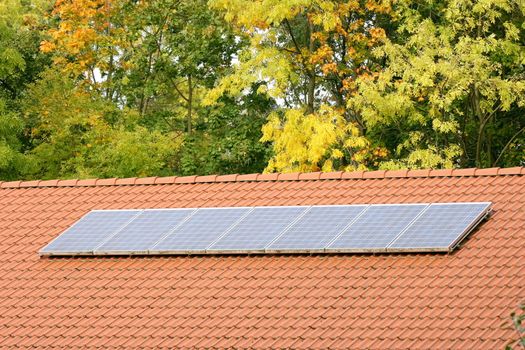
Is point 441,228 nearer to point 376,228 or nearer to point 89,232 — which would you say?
point 376,228

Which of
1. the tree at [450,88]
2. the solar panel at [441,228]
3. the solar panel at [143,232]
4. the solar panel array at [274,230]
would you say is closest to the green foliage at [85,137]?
the tree at [450,88]

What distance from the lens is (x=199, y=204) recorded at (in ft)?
67.9

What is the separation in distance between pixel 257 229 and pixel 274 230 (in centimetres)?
25

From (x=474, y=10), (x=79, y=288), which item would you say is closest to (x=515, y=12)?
(x=474, y=10)

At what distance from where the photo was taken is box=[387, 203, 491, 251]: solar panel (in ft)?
58.6

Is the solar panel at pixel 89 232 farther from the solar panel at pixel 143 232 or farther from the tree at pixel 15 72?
the tree at pixel 15 72

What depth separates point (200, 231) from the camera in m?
19.5

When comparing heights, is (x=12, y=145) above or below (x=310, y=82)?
below

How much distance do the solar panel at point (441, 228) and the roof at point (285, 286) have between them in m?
0.15

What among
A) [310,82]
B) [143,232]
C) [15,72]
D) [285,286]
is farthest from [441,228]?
[15,72]

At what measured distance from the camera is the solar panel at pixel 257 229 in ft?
61.8

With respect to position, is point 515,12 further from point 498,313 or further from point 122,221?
point 498,313

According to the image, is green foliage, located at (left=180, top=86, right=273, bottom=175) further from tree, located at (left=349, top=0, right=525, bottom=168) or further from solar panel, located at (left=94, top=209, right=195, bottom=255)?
solar panel, located at (left=94, top=209, right=195, bottom=255)

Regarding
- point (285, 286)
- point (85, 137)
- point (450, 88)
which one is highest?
point (450, 88)
